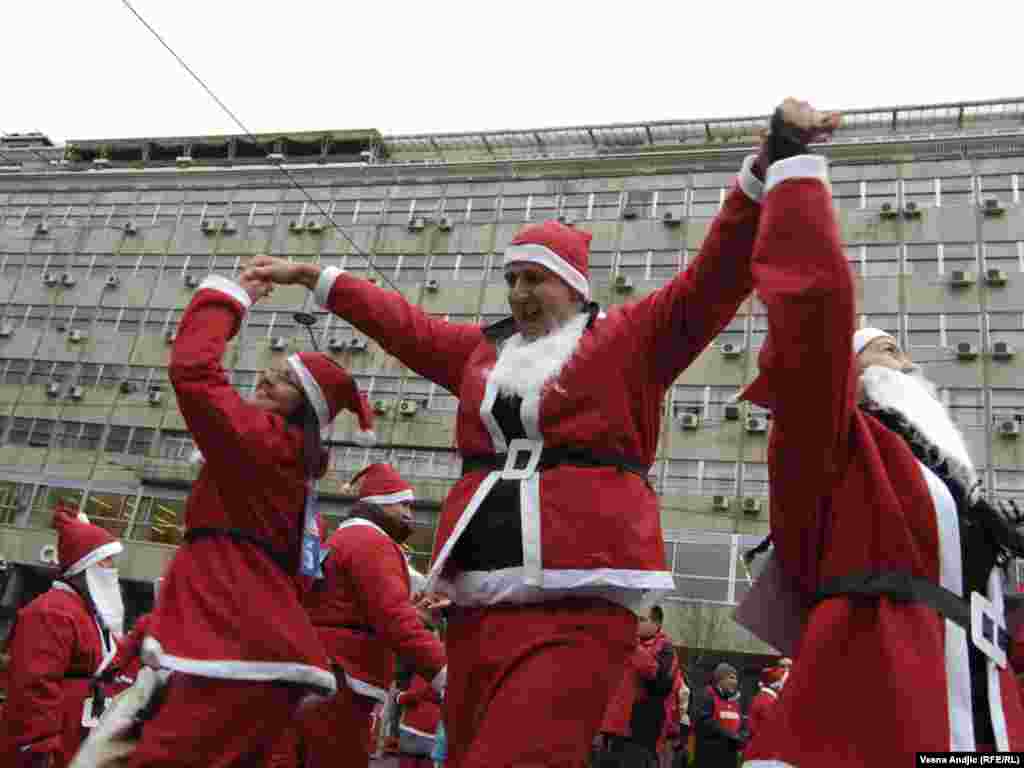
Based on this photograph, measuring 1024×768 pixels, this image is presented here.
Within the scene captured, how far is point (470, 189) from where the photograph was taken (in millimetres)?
30766

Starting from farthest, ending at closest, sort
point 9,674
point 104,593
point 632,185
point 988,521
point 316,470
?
1. point 632,185
2. point 104,593
3. point 9,674
4. point 316,470
5. point 988,521

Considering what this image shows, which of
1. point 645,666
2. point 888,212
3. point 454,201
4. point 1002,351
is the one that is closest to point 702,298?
point 645,666

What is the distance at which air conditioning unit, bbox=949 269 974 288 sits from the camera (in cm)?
2380

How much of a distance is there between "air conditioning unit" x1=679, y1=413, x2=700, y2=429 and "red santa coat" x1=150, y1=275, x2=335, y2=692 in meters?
21.4

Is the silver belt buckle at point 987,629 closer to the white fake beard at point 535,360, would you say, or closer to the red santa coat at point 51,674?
the white fake beard at point 535,360

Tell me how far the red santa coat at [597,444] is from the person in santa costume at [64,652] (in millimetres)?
3423

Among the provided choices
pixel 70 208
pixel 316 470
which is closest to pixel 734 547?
pixel 316 470

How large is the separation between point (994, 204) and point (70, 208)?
32694 millimetres

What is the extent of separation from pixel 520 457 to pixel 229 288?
1.56 m

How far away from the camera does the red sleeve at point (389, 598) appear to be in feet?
13.9

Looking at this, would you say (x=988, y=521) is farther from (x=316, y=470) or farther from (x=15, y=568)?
(x=15, y=568)

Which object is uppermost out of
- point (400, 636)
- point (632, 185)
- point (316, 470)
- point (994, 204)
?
point (632, 185)

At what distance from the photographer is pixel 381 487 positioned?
547cm

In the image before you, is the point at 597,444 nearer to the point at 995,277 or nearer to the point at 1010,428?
the point at 1010,428
